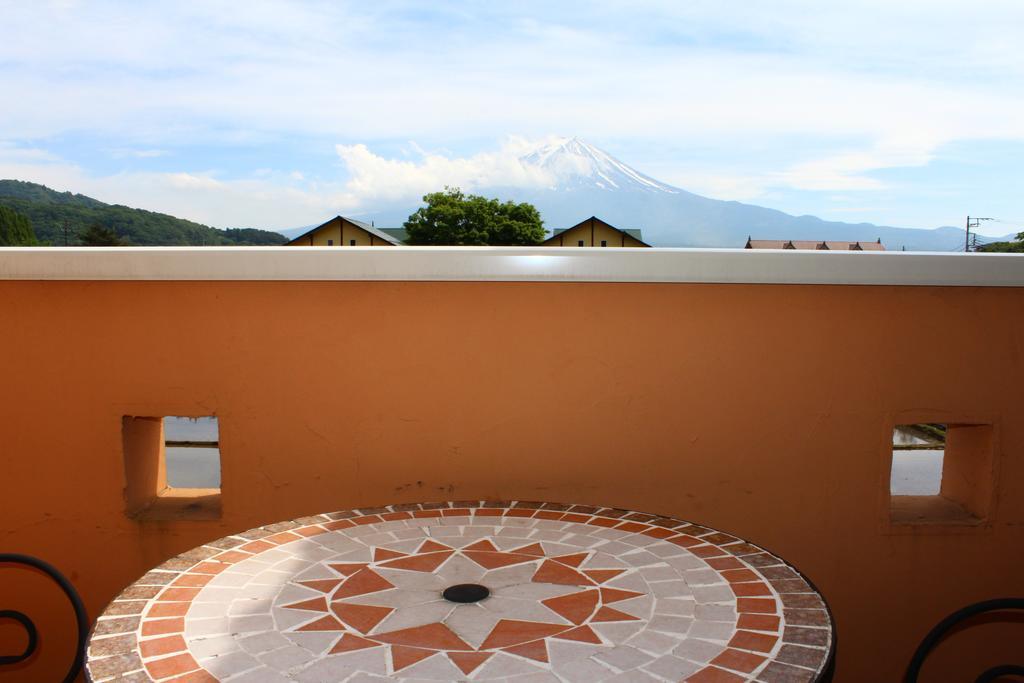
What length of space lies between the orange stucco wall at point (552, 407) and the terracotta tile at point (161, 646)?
1.27 m

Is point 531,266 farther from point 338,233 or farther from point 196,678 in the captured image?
point 338,233

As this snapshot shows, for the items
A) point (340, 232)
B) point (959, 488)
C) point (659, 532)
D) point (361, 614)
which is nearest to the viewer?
point (361, 614)

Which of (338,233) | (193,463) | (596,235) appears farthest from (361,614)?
(338,233)

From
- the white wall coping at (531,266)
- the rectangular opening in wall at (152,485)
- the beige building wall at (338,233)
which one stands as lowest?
the rectangular opening in wall at (152,485)

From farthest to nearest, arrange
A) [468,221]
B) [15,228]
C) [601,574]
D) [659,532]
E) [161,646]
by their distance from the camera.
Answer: [468,221] < [15,228] < [659,532] < [601,574] < [161,646]

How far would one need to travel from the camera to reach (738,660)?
131cm

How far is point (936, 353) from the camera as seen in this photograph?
2604mm

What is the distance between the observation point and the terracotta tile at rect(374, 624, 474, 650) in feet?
4.48

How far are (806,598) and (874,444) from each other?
4.09ft

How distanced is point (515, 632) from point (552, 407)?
127cm

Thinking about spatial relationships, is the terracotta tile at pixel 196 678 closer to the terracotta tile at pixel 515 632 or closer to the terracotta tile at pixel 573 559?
the terracotta tile at pixel 515 632

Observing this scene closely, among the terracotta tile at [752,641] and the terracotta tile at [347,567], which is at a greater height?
the terracotta tile at [752,641]

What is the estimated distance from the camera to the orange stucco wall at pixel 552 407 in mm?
2609

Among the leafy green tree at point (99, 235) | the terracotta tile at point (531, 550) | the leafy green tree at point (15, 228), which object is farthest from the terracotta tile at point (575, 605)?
the leafy green tree at point (15, 228)
